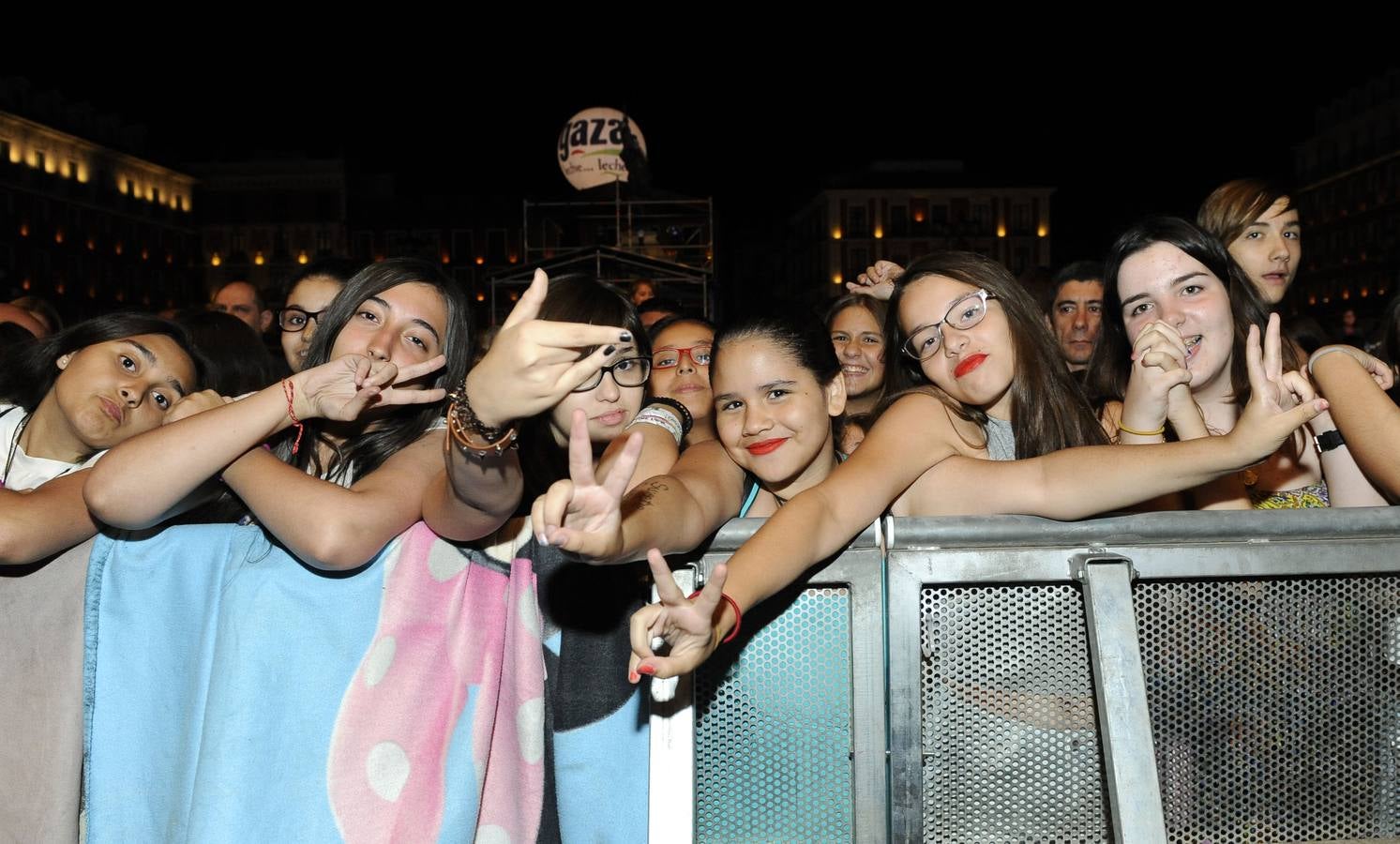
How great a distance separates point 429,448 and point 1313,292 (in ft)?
205

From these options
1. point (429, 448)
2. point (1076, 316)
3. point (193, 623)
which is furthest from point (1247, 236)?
point (193, 623)

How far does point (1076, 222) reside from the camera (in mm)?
59219

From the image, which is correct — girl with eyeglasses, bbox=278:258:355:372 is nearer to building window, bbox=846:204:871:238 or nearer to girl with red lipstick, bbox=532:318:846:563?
girl with red lipstick, bbox=532:318:846:563

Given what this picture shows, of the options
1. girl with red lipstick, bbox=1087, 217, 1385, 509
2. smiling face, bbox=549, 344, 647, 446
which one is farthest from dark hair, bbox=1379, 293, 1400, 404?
smiling face, bbox=549, 344, 647, 446

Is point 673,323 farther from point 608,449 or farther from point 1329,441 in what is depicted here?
point 1329,441

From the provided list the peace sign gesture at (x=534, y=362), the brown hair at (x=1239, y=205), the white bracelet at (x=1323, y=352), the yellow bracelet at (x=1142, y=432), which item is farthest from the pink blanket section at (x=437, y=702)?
the brown hair at (x=1239, y=205)

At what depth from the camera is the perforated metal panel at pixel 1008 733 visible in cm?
212

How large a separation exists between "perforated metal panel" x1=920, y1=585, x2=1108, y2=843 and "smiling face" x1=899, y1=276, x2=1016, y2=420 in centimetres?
98

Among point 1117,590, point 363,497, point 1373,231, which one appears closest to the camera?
point 1117,590

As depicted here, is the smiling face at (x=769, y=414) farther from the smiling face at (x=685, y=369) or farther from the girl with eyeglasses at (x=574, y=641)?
the smiling face at (x=685, y=369)

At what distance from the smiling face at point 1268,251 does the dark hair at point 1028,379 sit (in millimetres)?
1474

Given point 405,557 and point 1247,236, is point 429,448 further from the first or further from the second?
point 1247,236

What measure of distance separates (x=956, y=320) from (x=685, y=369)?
138 centimetres

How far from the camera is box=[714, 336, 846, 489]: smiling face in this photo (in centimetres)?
277
